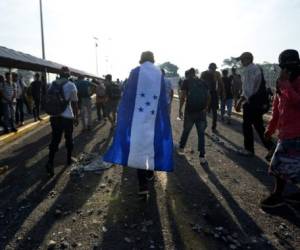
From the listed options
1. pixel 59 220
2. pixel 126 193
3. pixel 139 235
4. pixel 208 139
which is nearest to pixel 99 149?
pixel 208 139

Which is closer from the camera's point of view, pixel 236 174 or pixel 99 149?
pixel 236 174

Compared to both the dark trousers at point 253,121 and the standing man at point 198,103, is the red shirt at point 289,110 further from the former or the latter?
the dark trousers at point 253,121

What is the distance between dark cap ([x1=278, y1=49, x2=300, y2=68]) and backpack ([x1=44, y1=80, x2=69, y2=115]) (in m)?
3.99

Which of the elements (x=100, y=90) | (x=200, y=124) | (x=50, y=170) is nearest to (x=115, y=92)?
(x=100, y=90)

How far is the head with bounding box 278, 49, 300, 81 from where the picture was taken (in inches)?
197

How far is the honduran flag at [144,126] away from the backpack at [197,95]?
235 cm

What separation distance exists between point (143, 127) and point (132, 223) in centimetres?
143

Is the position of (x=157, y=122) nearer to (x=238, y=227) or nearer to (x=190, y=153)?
(x=238, y=227)

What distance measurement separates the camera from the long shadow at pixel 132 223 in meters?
4.30

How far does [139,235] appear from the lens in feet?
14.8

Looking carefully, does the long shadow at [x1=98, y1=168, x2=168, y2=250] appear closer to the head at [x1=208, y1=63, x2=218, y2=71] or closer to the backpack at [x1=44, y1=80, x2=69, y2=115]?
the backpack at [x1=44, y1=80, x2=69, y2=115]

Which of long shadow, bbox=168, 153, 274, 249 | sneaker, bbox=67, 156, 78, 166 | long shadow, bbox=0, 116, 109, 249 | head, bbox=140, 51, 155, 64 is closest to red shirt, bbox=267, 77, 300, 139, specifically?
long shadow, bbox=168, 153, 274, 249

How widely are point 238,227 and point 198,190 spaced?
62.4 inches

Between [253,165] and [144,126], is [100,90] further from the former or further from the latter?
[144,126]
